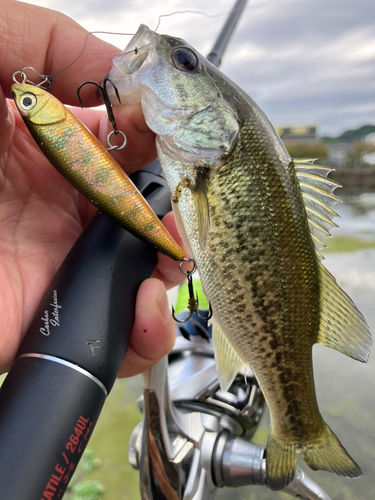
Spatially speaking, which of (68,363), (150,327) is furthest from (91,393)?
(150,327)

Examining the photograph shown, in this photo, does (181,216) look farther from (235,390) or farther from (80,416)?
(235,390)

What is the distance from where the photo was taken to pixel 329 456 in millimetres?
702

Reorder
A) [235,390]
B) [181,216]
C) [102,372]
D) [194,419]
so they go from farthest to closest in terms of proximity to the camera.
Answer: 1. [235,390]
2. [194,419]
3. [181,216]
4. [102,372]

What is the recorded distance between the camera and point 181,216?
0.67m

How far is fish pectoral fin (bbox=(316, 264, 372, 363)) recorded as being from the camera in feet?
2.25

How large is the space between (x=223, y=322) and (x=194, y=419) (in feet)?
1.30

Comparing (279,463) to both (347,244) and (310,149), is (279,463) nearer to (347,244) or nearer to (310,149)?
(347,244)

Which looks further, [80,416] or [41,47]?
[41,47]

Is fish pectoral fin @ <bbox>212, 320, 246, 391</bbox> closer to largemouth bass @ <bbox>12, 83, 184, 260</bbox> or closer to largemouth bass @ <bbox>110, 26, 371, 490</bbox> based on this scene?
largemouth bass @ <bbox>110, 26, 371, 490</bbox>

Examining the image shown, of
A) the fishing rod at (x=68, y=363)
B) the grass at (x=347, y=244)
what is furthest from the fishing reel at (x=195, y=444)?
the grass at (x=347, y=244)

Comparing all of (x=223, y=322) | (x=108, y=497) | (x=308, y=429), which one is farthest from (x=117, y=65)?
(x=108, y=497)

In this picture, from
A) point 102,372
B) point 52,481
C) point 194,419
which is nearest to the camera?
point 52,481

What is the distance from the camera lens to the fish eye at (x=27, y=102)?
1.79 ft

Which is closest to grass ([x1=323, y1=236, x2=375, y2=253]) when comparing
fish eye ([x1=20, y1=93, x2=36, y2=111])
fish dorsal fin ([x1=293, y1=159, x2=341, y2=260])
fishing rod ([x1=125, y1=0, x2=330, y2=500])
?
fishing rod ([x1=125, y1=0, x2=330, y2=500])
